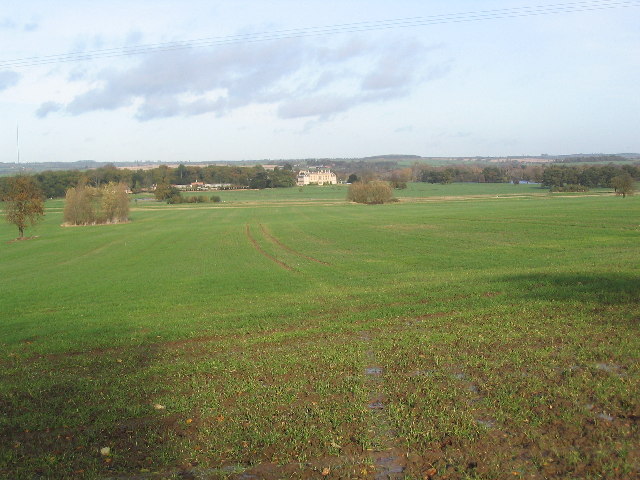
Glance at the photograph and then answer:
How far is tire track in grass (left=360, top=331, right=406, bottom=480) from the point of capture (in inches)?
253

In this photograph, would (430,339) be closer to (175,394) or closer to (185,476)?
(175,394)

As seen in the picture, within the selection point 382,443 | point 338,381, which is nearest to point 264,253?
point 338,381

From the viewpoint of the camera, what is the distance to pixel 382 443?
7031mm

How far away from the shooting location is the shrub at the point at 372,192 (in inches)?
4877

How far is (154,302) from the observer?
21.8m

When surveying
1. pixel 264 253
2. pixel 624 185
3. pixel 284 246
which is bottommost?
pixel 264 253

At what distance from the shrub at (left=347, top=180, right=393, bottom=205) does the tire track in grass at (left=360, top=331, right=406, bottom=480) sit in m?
116

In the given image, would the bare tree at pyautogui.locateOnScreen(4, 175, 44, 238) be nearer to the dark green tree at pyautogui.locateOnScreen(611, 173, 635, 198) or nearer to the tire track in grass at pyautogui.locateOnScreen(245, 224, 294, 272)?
the tire track in grass at pyautogui.locateOnScreen(245, 224, 294, 272)

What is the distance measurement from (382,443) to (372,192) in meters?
118

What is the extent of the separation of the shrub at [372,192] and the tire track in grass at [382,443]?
11582cm

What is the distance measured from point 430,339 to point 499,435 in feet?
15.0

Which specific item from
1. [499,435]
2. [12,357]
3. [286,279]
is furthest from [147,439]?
[286,279]

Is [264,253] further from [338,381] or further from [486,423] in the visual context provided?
[486,423]

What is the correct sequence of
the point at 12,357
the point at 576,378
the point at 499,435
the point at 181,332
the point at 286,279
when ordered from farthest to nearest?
the point at 286,279
the point at 181,332
the point at 12,357
the point at 576,378
the point at 499,435
